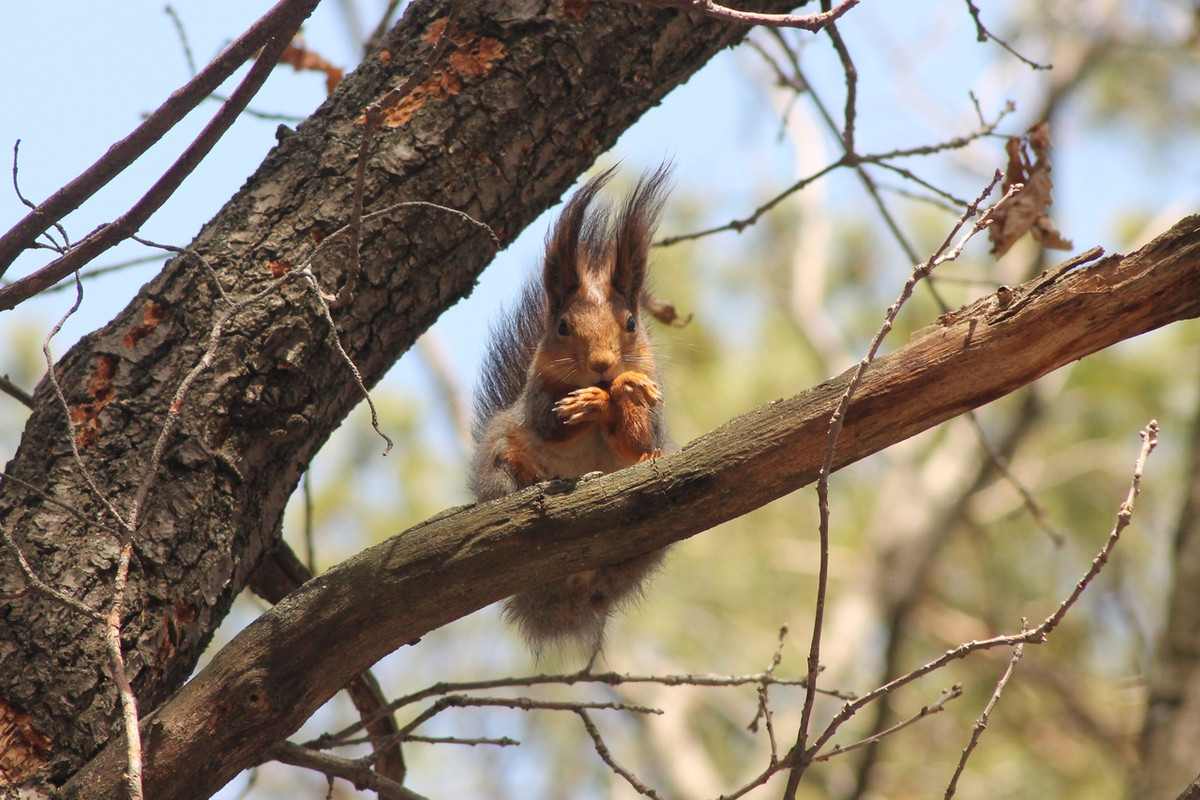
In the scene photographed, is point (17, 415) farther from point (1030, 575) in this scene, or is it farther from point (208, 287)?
point (1030, 575)

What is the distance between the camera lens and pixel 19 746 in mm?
Result: 1452

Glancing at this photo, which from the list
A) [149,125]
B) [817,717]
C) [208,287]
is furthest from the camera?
[817,717]

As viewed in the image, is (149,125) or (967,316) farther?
(967,316)

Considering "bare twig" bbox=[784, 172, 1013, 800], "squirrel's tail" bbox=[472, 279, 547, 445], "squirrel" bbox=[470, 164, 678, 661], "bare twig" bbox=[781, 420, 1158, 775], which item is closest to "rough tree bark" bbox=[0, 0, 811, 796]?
"squirrel" bbox=[470, 164, 678, 661]

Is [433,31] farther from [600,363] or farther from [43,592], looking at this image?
[43,592]

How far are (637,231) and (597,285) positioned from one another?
0.53ft

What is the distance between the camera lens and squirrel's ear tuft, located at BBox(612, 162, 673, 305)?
2.35 m

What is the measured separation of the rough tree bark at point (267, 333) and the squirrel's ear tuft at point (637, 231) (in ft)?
1.03

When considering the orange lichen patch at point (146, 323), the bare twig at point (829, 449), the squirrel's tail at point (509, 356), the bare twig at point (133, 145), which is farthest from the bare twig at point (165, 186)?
the squirrel's tail at point (509, 356)

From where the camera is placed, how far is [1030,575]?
22.5 feet

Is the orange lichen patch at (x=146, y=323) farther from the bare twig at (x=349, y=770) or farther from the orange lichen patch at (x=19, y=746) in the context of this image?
the bare twig at (x=349, y=770)

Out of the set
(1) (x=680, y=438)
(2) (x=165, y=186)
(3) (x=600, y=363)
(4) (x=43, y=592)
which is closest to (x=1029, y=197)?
(3) (x=600, y=363)

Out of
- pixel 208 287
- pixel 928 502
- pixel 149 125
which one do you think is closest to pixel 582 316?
pixel 208 287

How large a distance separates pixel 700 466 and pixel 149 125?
0.79 m
